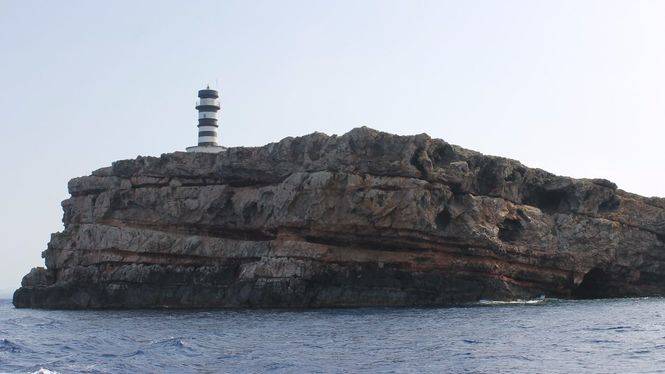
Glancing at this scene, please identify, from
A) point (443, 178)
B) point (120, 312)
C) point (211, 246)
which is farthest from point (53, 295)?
point (443, 178)

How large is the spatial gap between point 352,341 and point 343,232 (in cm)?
1849

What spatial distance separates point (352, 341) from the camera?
37.4 meters

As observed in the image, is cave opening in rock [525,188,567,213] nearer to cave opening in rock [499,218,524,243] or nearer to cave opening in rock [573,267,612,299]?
cave opening in rock [499,218,524,243]

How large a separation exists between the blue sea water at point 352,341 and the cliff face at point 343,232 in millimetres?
3453

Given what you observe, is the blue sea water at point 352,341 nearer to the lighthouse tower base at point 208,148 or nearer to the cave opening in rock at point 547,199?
the cave opening in rock at point 547,199

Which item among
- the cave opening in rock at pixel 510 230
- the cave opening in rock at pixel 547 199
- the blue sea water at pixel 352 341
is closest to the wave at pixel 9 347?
the blue sea water at pixel 352 341

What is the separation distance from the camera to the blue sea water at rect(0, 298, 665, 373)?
31734mm

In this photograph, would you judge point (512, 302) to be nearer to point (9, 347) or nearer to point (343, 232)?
point (343, 232)

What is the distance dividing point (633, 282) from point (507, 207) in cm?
1182

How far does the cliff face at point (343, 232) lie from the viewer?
5475 centimetres

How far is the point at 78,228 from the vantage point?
6300cm

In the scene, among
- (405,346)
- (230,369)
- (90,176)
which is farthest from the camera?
(90,176)

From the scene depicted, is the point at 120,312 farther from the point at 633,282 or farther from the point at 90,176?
the point at 633,282

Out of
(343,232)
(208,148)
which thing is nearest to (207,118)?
(208,148)
